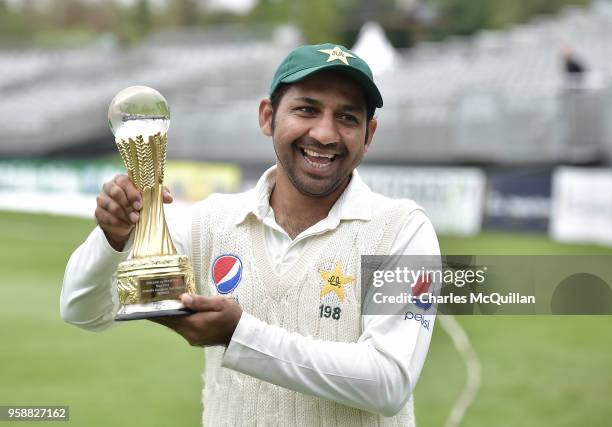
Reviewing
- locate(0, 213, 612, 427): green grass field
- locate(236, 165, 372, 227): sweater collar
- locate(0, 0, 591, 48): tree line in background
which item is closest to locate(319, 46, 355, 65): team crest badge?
locate(236, 165, 372, 227): sweater collar

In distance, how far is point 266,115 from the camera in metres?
2.52

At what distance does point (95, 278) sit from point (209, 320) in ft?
1.50

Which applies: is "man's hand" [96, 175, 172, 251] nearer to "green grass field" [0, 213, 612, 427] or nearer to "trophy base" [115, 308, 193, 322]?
"trophy base" [115, 308, 193, 322]

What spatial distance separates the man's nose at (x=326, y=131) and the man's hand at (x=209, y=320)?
507mm

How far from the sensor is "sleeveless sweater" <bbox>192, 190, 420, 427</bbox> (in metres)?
Result: 2.26

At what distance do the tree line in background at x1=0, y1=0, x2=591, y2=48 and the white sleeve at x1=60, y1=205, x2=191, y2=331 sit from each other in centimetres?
2907

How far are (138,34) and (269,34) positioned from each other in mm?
10615

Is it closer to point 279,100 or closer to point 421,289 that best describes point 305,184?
point 279,100

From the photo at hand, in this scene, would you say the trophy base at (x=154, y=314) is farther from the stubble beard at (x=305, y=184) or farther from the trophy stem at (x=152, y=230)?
the stubble beard at (x=305, y=184)

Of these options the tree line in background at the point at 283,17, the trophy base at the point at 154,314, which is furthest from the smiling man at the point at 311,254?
the tree line in background at the point at 283,17

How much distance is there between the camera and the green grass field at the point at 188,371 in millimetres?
6678

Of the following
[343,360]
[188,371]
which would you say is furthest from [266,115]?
[188,371]

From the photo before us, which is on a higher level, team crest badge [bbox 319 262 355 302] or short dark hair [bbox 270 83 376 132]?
short dark hair [bbox 270 83 376 132]

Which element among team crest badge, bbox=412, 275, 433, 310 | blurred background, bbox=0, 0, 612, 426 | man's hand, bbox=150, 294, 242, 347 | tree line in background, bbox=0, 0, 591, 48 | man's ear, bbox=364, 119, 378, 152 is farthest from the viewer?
tree line in background, bbox=0, 0, 591, 48
